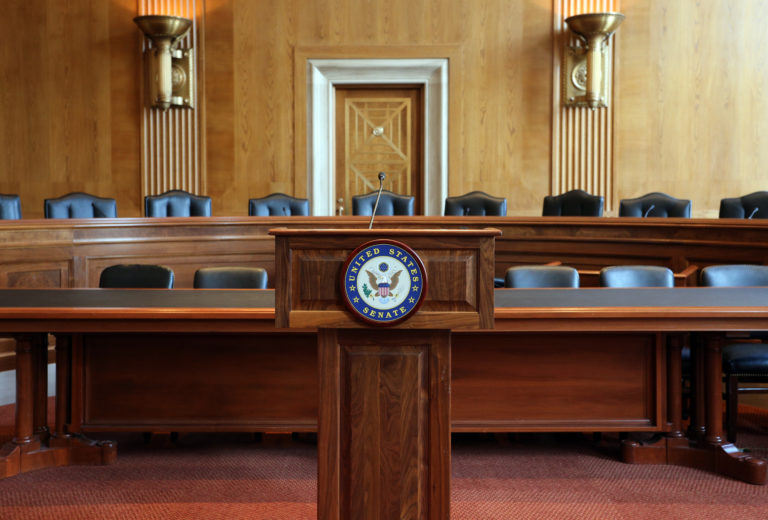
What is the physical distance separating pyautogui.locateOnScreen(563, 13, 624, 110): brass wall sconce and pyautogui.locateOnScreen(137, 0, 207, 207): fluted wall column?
346 centimetres

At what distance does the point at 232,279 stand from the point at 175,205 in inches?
103

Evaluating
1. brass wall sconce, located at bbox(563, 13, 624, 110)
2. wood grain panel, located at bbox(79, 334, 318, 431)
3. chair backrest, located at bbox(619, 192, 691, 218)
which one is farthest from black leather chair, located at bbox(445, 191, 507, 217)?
wood grain panel, located at bbox(79, 334, 318, 431)

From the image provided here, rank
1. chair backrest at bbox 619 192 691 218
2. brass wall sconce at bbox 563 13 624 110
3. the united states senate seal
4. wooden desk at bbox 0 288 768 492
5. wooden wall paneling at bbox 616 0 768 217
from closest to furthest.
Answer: the united states senate seal → wooden desk at bbox 0 288 768 492 → chair backrest at bbox 619 192 691 218 → brass wall sconce at bbox 563 13 624 110 → wooden wall paneling at bbox 616 0 768 217

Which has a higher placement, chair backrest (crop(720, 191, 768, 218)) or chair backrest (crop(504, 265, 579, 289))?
chair backrest (crop(720, 191, 768, 218))

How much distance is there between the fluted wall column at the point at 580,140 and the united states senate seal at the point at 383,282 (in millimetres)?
6328

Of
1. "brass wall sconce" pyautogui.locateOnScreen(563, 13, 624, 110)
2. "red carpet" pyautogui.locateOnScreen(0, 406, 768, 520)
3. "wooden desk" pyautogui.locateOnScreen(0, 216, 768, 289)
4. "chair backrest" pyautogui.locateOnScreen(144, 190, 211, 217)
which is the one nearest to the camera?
"red carpet" pyautogui.locateOnScreen(0, 406, 768, 520)

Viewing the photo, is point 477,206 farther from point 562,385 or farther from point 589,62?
point 562,385

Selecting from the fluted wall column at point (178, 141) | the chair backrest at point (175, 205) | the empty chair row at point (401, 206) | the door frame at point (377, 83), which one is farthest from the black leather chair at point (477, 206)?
the fluted wall column at point (178, 141)

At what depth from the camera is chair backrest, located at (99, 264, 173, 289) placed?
3660 mm

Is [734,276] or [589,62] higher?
[589,62]

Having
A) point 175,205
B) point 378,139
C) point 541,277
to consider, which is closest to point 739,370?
point 541,277

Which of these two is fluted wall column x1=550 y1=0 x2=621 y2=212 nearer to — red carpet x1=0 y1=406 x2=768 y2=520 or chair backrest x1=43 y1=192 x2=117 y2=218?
chair backrest x1=43 y1=192 x2=117 y2=218

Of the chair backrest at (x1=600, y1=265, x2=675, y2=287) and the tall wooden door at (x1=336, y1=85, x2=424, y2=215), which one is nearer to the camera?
the chair backrest at (x1=600, y1=265, x2=675, y2=287)

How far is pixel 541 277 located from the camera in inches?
146
